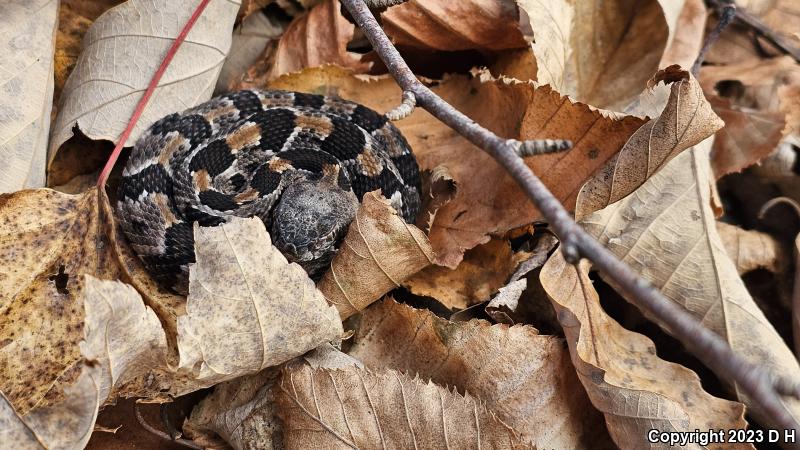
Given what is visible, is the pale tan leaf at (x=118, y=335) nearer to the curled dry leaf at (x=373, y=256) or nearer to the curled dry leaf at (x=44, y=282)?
the curled dry leaf at (x=44, y=282)

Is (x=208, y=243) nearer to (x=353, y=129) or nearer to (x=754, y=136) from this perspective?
(x=353, y=129)

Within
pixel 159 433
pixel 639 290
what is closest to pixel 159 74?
pixel 159 433

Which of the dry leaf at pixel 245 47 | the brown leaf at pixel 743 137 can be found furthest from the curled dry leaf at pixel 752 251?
the dry leaf at pixel 245 47

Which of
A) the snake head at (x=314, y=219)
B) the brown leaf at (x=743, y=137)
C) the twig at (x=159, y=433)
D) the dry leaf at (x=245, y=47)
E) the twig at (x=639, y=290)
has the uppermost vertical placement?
the twig at (x=639, y=290)

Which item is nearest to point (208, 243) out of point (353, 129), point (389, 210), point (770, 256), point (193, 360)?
point (193, 360)

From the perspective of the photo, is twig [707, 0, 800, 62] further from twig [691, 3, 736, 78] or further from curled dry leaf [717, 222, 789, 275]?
curled dry leaf [717, 222, 789, 275]

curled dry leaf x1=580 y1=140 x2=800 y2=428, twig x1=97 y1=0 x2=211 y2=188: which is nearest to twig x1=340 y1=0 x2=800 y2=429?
curled dry leaf x1=580 y1=140 x2=800 y2=428
